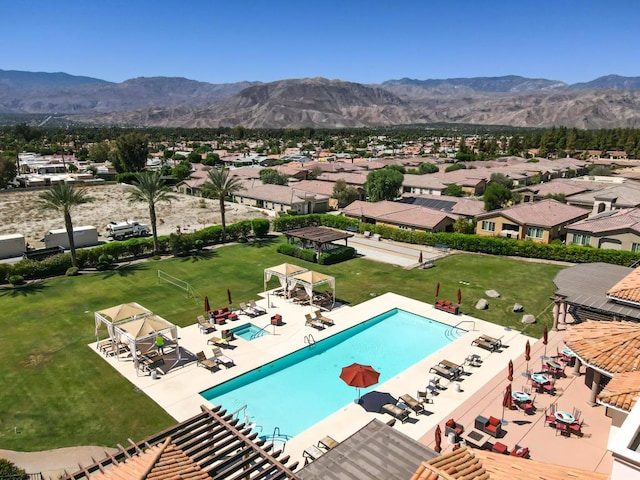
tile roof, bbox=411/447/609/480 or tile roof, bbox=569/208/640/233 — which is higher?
tile roof, bbox=411/447/609/480

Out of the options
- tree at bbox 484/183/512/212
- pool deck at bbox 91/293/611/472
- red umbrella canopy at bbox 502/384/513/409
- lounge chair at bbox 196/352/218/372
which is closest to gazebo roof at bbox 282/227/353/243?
pool deck at bbox 91/293/611/472

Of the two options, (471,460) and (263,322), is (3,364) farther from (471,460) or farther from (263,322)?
(471,460)

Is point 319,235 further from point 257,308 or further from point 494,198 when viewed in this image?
point 494,198

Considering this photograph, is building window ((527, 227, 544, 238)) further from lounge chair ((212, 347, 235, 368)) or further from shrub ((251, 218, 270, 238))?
lounge chair ((212, 347, 235, 368))

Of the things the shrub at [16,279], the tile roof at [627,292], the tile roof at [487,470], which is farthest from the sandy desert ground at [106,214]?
the tile roof at [487,470]

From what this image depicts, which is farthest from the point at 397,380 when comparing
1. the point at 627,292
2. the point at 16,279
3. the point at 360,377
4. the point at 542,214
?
the point at 542,214

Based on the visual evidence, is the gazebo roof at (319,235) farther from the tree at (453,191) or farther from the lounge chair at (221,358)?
the tree at (453,191)

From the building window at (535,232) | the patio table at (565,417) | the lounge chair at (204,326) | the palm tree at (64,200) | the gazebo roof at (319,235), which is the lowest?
→ the lounge chair at (204,326)
